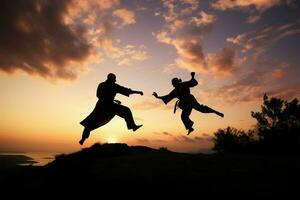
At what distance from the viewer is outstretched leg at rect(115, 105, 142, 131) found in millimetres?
10461

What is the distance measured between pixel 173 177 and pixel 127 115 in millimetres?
4893

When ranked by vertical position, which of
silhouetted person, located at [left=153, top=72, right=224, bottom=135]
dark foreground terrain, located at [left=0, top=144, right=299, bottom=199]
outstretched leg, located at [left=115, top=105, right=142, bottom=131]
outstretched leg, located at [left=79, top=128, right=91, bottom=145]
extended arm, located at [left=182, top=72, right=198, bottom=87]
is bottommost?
dark foreground terrain, located at [left=0, top=144, right=299, bottom=199]

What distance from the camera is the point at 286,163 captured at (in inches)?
305

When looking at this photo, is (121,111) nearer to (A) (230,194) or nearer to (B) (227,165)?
(B) (227,165)

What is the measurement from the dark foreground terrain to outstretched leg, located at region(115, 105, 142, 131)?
8.71ft

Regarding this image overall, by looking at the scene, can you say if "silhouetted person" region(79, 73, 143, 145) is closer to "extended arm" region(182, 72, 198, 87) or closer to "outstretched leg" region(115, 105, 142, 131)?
"outstretched leg" region(115, 105, 142, 131)

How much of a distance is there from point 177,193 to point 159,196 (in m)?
0.35

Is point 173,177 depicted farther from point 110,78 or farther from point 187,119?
point 187,119

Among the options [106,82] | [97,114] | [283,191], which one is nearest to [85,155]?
[97,114]

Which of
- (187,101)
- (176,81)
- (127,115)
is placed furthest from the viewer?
(176,81)

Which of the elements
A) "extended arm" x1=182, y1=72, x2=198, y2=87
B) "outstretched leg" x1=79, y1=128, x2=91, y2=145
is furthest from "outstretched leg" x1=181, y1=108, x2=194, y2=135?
"outstretched leg" x1=79, y1=128, x2=91, y2=145

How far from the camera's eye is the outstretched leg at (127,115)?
34.3 feet

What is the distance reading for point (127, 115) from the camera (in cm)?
1058

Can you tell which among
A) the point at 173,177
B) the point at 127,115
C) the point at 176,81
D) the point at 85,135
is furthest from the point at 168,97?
the point at 173,177
